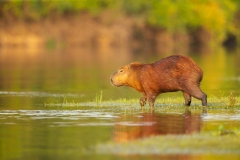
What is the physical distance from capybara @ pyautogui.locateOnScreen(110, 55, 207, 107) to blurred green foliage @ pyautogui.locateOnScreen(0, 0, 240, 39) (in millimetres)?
55053

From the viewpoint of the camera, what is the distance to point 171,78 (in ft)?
51.1

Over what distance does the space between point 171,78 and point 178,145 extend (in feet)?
16.9

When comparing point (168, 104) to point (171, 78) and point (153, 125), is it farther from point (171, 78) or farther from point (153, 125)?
point (153, 125)

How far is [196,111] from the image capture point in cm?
1498

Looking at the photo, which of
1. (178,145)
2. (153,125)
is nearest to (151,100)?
(153,125)

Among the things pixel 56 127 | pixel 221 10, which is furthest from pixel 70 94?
pixel 221 10

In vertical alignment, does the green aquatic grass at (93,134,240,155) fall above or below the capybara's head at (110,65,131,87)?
below

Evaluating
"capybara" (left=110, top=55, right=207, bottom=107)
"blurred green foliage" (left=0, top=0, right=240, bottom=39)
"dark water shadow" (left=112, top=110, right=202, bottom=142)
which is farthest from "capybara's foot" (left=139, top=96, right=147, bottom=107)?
"blurred green foliage" (left=0, top=0, right=240, bottom=39)

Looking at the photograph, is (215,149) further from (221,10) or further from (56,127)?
(221,10)

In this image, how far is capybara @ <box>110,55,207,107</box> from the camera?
15539mm

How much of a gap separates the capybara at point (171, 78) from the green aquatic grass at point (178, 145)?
436 cm

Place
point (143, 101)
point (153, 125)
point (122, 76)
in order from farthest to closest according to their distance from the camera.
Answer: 1. point (122, 76)
2. point (143, 101)
3. point (153, 125)

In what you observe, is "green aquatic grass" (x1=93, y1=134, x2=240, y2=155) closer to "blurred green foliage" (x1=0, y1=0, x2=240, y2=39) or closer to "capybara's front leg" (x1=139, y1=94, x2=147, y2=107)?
"capybara's front leg" (x1=139, y1=94, x2=147, y2=107)

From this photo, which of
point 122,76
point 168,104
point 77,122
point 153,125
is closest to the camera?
point 153,125
